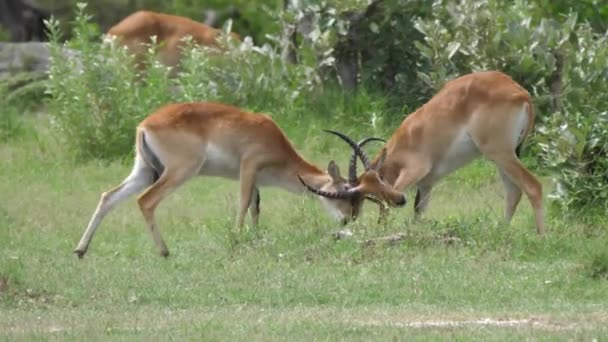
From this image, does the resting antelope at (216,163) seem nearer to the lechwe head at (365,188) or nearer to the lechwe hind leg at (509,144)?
the lechwe head at (365,188)

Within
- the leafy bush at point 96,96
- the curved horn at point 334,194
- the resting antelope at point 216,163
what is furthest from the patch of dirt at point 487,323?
the leafy bush at point 96,96

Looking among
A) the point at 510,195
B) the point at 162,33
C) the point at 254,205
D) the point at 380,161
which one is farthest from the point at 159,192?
the point at 162,33

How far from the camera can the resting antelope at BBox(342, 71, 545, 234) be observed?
13.0 metres

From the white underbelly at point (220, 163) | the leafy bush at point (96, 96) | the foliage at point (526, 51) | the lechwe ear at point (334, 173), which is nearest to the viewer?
the white underbelly at point (220, 163)

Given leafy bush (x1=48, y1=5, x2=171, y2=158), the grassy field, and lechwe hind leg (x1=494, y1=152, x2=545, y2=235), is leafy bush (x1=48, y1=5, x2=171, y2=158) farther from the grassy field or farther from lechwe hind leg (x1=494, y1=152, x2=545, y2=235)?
lechwe hind leg (x1=494, y1=152, x2=545, y2=235)

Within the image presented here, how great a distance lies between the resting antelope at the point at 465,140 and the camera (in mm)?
12984

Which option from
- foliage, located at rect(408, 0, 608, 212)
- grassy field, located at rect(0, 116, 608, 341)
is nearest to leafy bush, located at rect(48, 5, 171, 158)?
grassy field, located at rect(0, 116, 608, 341)

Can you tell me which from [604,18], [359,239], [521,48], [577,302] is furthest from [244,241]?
[604,18]

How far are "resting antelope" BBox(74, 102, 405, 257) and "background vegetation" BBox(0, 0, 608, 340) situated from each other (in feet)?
0.81

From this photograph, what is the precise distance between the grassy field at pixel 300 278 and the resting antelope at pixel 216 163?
219 millimetres

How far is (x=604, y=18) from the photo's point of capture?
1848 centimetres

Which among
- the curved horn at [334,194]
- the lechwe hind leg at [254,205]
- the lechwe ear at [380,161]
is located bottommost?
the lechwe hind leg at [254,205]

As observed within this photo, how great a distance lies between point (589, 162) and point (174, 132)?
3.30 m

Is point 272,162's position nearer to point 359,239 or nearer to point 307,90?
point 359,239
